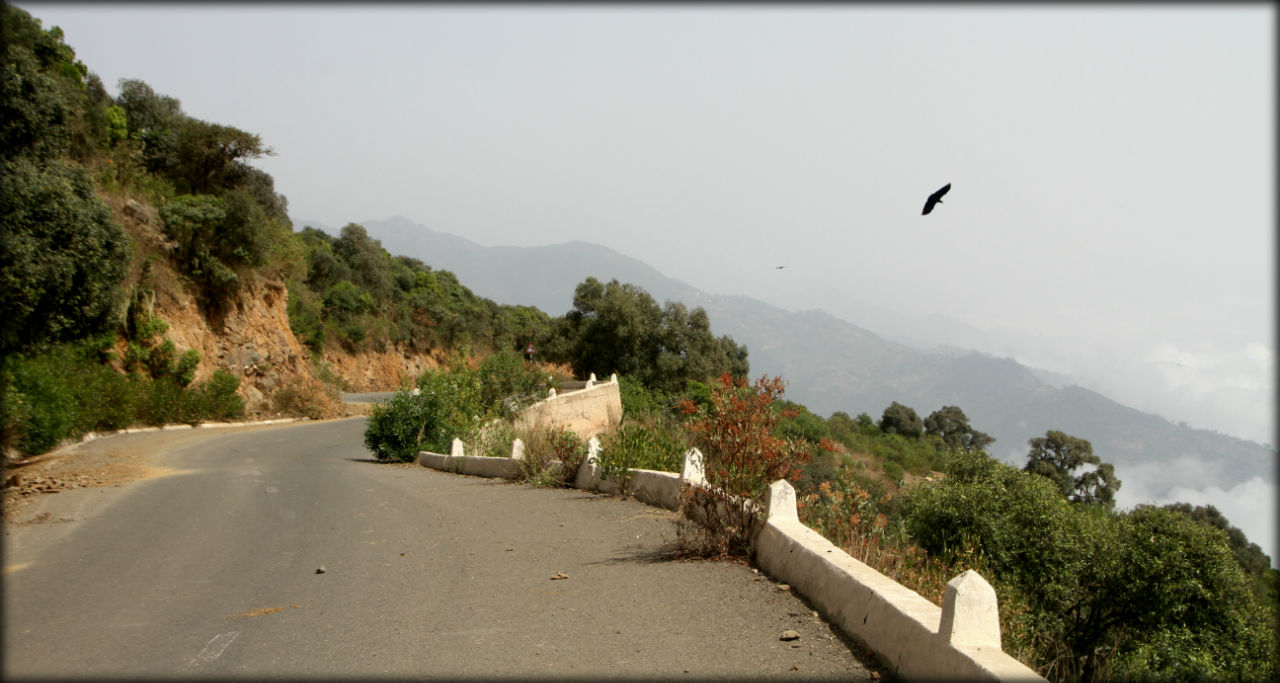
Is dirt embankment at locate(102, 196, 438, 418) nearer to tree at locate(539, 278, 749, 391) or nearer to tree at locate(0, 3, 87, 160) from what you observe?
tree at locate(539, 278, 749, 391)

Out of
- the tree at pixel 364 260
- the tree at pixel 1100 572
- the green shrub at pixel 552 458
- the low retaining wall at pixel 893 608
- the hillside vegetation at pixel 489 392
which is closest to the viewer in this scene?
the low retaining wall at pixel 893 608

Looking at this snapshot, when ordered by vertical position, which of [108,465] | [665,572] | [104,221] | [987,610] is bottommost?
[108,465]

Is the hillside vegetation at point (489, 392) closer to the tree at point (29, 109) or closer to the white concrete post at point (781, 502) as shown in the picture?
the tree at point (29, 109)

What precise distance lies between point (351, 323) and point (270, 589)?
175 feet

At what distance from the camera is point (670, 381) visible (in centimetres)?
4816

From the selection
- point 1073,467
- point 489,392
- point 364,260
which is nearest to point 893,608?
point 489,392

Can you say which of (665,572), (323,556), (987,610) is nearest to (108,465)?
(323,556)

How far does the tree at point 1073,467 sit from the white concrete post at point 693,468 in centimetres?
3341

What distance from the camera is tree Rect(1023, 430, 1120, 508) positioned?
38844 millimetres

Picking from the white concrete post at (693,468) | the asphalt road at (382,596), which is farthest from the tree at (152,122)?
the white concrete post at (693,468)

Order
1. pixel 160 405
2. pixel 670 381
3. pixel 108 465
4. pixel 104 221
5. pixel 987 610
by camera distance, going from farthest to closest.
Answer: pixel 670 381
pixel 160 405
pixel 108 465
pixel 104 221
pixel 987 610

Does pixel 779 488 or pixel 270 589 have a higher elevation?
pixel 779 488

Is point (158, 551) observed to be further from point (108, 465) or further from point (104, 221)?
point (108, 465)

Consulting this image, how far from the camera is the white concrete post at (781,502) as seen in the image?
284 inches
